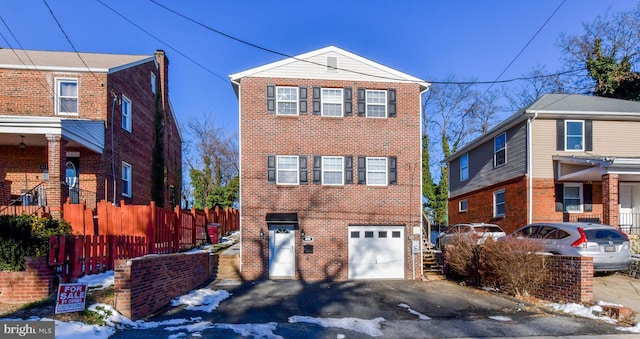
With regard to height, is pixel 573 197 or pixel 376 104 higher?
pixel 376 104

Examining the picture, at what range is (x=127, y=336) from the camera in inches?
273

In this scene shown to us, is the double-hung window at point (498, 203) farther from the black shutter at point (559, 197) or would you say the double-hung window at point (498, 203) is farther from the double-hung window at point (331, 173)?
the double-hung window at point (331, 173)

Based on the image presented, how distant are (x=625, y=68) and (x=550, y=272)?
2325cm

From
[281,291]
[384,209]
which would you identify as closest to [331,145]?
[384,209]

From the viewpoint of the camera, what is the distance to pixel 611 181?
1507cm

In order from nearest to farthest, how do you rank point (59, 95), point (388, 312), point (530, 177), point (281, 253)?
1. point (388, 312)
2. point (281, 253)
3. point (59, 95)
4. point (530, 177)

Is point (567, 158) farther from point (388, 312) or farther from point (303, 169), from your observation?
point (388, 312)

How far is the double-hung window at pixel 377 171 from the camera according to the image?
1617cm

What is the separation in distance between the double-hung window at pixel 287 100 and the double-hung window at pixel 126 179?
25.0ft

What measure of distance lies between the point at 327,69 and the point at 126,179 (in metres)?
10.3

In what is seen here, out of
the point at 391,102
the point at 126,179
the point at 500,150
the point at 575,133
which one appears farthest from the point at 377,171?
the point at 126,179

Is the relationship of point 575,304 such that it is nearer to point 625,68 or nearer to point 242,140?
point 242,140

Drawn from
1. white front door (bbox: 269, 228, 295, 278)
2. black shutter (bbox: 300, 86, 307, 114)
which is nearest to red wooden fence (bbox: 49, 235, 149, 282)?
white front door (bbox: 269, 228, 295, 278)

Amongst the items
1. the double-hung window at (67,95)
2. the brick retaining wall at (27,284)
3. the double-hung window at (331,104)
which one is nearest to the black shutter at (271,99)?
the double-hung window at (331,104)
